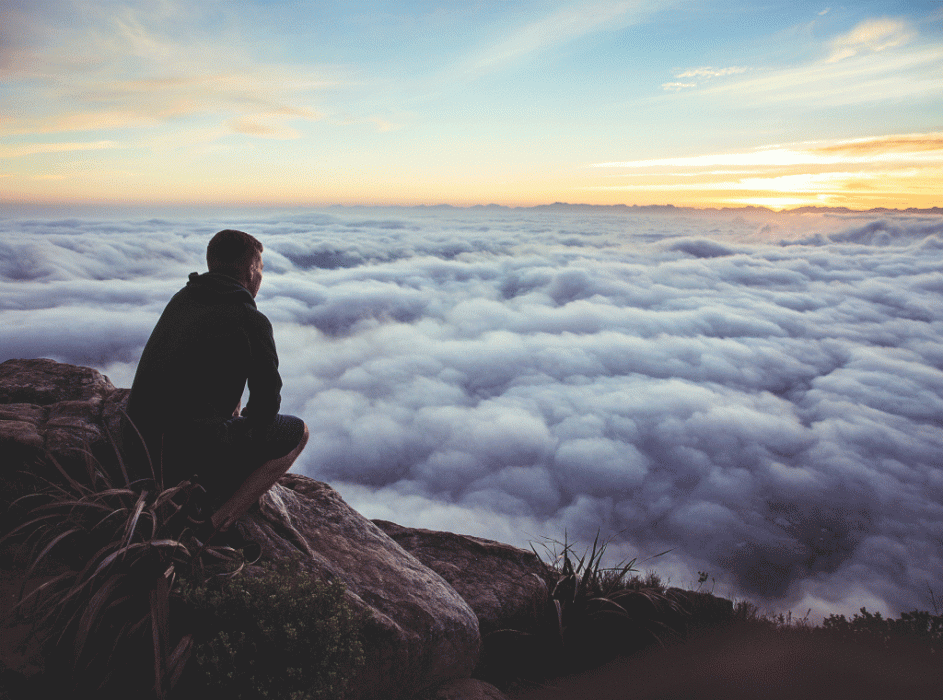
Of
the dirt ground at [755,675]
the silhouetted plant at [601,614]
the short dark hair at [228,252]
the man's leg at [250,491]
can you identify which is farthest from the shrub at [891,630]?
the short dark hair at [228,252]

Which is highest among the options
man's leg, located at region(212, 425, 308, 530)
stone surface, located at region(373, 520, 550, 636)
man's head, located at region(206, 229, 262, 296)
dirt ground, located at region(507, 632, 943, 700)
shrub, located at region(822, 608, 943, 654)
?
man's head, located at region(206, 229, 262, 296)

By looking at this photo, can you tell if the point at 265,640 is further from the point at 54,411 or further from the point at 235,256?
the point at 54,411

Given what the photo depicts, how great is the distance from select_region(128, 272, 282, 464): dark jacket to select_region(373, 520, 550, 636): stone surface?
9.33 ft

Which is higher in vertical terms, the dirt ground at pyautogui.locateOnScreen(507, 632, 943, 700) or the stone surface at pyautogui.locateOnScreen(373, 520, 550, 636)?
the stone surface at pyautogui.locateOnScreen(373, 520, 550, 636)

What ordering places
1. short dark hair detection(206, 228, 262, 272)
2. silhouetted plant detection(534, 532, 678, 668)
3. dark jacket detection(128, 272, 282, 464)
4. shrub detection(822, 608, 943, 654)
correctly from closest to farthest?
dark jacket detection(128, 272, 282, 464)
short dark hair detection(206, 228, 262, 272)
silhouetted plant detection(534, 532, 678, 668)
shrub detection(822, 608, 943, 654)

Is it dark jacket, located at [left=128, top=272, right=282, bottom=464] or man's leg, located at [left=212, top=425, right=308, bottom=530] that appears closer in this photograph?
dark jacket, located at [left=128, top=272, right=282, bottom=464]

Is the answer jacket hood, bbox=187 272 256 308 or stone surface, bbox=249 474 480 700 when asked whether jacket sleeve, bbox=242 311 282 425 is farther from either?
stone surface, bbox=249 474 480 700

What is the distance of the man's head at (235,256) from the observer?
2.81 meters

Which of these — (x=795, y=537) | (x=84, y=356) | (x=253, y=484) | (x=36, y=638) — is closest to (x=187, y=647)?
(x=36, y=638)

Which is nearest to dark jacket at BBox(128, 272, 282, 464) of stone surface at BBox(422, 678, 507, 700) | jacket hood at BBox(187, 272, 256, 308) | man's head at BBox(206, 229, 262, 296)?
jacket hood at BBox(187, 272, 256, 308)

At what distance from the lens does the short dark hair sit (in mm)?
2805

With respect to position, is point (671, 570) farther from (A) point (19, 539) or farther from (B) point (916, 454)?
(A) point (19, 539)

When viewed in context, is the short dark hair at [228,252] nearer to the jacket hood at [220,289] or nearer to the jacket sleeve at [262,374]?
the jacket hood at [220,289]

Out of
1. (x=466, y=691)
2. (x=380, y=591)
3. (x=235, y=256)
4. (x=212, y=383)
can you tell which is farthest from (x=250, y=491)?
(x=466, y=691)
